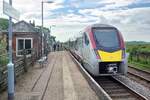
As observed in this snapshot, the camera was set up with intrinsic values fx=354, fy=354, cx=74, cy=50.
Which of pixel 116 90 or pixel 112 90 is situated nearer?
pixel 116 90

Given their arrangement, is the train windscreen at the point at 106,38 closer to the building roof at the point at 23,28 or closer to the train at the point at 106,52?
the train at the point at 106,52

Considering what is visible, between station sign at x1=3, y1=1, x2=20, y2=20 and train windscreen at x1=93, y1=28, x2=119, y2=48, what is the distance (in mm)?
8637

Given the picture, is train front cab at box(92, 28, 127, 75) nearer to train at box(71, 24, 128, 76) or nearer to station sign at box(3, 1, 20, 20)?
train at box(71, 24, 128, 76)

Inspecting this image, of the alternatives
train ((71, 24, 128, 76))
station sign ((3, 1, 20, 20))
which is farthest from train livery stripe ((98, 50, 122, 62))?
station sign ((3, 1, 20, 20))

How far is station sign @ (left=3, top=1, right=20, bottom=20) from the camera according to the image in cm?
1050

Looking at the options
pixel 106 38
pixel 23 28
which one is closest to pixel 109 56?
pixel 106 38

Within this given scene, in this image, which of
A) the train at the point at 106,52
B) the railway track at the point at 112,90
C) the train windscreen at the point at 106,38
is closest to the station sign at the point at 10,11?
the railway track at the point at 112,90

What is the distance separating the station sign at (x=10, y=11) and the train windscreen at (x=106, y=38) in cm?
864

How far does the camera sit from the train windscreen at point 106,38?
1992cm

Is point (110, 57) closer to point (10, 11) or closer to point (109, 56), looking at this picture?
point (109, 56)

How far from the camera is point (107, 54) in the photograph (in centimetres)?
1939

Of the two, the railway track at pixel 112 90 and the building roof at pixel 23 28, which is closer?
the railway track at pixel 112 90

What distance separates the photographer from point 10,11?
36.3 feet

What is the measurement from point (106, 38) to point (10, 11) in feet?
32.9
